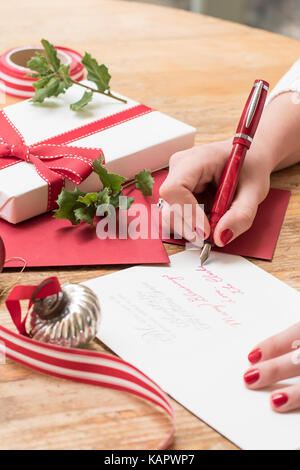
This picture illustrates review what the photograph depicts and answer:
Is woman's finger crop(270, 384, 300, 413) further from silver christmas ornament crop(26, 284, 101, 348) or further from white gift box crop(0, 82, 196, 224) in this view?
white gift box crop(0, 82, 196, 224)

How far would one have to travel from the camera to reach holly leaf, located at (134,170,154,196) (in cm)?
100

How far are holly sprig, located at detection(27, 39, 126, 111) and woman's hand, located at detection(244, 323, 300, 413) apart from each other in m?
0.62

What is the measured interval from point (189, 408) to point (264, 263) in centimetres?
31

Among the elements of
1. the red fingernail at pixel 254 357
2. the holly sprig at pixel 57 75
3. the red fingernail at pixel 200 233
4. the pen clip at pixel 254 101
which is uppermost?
the pen clip at pixel 254 101

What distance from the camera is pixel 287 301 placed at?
800mm

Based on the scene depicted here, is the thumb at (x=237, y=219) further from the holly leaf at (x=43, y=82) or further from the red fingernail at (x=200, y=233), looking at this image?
the holly leaf at (x=43, y=82)

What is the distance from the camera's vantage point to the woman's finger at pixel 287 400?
0.63 meters

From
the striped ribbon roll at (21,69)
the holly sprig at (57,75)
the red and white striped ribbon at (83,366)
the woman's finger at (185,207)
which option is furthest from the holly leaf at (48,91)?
the red and white striped ribbon at (83,366)

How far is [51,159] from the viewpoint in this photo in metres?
0.99

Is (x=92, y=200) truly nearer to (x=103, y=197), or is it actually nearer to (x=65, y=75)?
(x=103, y=197)

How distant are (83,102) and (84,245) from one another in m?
0.35

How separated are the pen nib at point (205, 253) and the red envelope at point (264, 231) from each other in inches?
0.9

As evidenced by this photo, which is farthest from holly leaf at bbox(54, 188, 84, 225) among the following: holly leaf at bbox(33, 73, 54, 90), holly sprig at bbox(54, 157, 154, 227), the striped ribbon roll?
the striped ribbon roll

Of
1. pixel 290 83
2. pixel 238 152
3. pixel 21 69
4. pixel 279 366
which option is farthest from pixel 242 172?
pixel 21 69
